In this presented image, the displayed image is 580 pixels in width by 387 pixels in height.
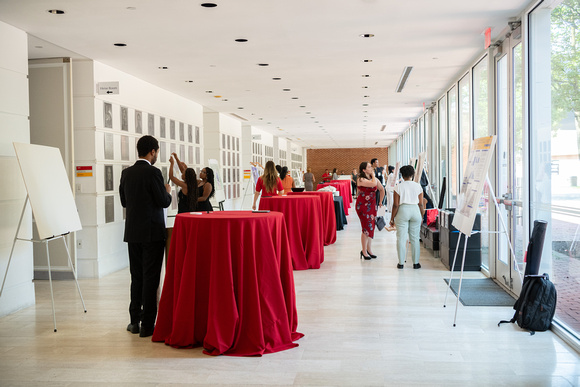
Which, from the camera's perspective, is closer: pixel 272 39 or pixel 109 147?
pixel 272 39

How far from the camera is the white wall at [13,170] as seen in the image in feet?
19.0

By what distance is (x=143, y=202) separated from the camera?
4.56 meters

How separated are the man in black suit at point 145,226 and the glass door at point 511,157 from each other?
3591mm

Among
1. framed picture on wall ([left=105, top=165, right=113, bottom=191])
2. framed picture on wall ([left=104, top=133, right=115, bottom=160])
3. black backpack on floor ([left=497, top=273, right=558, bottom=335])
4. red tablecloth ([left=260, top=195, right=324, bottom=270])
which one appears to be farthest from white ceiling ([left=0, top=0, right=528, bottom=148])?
black backpack on floor ([left=497, top=273, right=558, bottom=335])

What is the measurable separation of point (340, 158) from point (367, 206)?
99.3 ft

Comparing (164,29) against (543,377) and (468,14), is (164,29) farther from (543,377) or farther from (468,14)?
(543,377)

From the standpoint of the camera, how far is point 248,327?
13.6 ft

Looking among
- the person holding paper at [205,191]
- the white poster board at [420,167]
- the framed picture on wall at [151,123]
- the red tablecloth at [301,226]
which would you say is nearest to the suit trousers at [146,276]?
the person holding paper at [205,191]

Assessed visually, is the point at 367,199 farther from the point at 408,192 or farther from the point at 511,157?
the point at 511,157

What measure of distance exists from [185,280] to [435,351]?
1.99 metres

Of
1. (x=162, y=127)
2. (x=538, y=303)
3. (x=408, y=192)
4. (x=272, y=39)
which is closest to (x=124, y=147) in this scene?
(x=162, y=127)

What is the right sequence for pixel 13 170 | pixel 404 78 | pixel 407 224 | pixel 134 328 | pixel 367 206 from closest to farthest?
pixel 134 328 → pixel 13 170 → pixel 407 224 → pixel 367 206 → pixel 404 78

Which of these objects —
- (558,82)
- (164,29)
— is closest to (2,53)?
(164,29)

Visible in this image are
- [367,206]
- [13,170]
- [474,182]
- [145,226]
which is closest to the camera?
[145,226]
